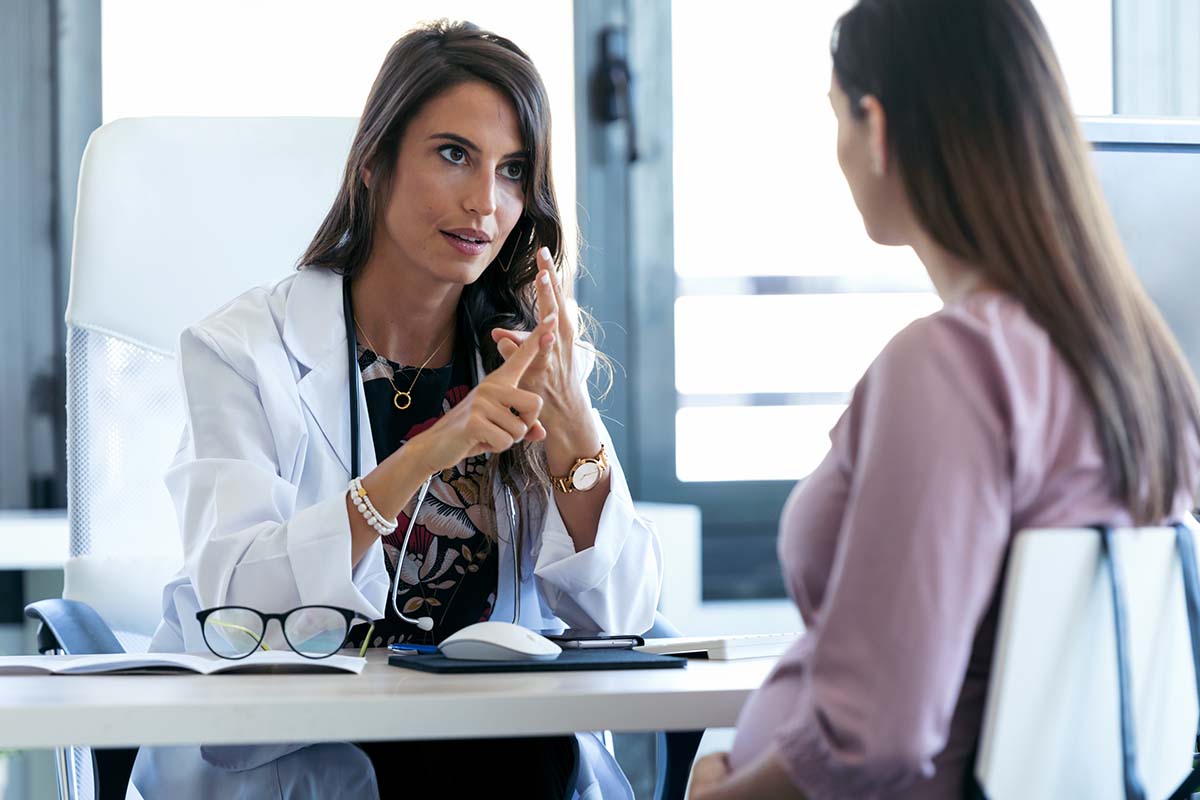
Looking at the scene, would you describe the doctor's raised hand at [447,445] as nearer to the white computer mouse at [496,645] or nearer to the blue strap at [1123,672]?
the white computer mouse at [496,645]

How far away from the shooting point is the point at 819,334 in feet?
8.89

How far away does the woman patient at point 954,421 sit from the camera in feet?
2.35

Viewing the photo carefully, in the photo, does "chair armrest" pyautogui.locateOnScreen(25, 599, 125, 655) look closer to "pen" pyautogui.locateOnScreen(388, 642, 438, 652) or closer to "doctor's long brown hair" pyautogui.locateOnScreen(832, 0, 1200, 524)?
"pen" pyautogui.locateOnScreen(388, 642, 438, 652)

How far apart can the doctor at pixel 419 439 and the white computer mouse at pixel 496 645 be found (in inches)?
7.6

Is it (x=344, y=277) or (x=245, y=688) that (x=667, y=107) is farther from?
(x=245, y=688)

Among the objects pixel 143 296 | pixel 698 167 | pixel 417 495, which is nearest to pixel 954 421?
pixel 417 495

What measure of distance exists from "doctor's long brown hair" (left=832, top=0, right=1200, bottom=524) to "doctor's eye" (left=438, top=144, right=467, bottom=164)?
0.83 m

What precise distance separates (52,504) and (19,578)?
0.48 ft

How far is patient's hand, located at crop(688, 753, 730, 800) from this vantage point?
84 cm

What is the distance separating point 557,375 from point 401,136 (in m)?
0.39

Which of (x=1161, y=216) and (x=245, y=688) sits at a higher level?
(x=1161, y=216)

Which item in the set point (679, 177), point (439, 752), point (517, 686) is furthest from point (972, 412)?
point (679, 177)

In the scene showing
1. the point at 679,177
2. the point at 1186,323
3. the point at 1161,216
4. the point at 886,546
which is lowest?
the point at 886,546

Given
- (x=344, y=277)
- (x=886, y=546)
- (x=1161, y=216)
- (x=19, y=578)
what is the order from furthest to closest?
(x=19, y=578), (x=344, y=277), (x=1161, y=216), (x=886, y=546)
